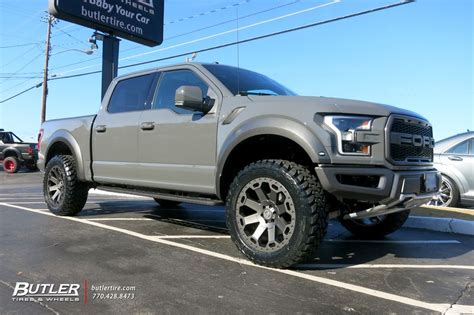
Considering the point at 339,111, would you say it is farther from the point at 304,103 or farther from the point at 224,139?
the point at 224,139

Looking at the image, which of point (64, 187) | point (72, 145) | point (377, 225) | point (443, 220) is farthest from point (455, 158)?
point (64, 187)

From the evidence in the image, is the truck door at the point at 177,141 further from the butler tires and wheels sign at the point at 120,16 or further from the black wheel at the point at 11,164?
the black wheel at the point at 11,164

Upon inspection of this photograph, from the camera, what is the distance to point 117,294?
11.1 feet

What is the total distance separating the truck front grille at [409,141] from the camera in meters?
3.90

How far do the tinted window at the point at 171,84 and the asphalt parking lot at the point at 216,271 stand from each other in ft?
5.39

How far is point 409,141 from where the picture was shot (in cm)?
409

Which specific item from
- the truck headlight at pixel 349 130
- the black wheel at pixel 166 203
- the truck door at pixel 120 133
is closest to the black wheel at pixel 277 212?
the truck headlight at pixel 349 130

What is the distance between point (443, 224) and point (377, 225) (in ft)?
4.90

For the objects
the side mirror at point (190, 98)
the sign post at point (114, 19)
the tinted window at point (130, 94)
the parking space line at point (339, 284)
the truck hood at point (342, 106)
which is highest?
the sign post at point (114, 19)

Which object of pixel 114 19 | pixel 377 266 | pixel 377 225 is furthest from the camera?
pixel 114 19

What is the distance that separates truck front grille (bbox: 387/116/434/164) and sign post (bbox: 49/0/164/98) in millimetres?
9854

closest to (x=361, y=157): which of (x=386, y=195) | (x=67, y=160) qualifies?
(x=386, y=195)

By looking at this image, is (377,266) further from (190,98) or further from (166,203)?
(166,203)

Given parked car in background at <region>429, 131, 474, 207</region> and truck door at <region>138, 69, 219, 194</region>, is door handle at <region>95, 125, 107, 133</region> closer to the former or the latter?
truck door at <region>138, 69, 219, 194</region>
